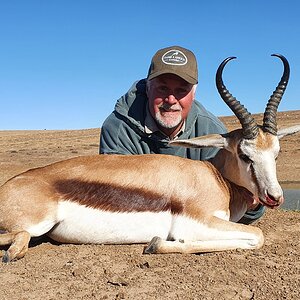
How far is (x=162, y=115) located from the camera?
261 inches

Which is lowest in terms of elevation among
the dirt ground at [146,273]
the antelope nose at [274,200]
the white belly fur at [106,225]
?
the dirt ground at [146,273]

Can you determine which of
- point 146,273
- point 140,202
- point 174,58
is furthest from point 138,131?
point 146,273

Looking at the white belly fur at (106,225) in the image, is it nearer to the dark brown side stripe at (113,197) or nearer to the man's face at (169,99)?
the dark brown side stripe at (113,197)

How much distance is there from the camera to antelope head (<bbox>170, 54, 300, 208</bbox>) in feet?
16.3

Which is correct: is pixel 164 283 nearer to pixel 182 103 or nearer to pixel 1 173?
pixel 182 103

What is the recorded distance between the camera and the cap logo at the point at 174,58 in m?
6.50

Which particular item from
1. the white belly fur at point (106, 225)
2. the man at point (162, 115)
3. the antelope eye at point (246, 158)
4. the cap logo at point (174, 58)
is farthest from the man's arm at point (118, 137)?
the antelope eye at point (246, 158)

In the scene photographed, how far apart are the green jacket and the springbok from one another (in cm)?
139

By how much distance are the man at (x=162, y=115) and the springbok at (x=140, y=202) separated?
4.05 feet

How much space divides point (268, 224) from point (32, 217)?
3204mm

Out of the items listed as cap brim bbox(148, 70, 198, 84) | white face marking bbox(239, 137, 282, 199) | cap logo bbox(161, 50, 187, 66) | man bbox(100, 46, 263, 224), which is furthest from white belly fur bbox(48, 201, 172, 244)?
cap logo bbox(161, 50, 187, 66)

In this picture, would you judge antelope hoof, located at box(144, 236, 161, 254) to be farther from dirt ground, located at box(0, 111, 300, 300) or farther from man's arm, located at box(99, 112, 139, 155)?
man's arm, located at box(99, 112, 139, 155)

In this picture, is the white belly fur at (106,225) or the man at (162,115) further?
the man at (162,115)

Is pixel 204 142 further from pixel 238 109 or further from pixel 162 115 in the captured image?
pixel 162 115
